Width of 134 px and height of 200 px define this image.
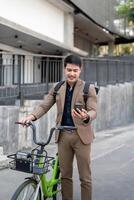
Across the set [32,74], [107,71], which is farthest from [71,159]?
[107,71]

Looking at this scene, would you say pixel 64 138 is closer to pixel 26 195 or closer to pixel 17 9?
pixel 26 195

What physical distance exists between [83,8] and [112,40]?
1289 cm

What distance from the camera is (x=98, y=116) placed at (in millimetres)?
14367

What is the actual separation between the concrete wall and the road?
1.28m

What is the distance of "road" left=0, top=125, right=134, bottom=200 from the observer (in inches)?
251

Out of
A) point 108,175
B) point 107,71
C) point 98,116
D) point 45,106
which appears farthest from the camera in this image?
point 107,71

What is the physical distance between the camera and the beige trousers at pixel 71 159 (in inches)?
195

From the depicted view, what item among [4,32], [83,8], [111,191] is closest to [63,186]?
[111,191]

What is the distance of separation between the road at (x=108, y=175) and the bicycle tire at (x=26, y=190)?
4.96ft

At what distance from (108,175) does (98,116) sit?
6840 mm

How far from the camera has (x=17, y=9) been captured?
2042cm

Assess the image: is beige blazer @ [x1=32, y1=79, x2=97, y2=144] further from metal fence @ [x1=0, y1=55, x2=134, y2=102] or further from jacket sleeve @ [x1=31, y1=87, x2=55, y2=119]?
metal fence @ [x1=0, y1=55, x2=134, y2=102]

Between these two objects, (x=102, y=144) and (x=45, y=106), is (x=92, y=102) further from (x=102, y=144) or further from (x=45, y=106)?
(x=102, y=144)

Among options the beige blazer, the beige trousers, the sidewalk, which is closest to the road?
the sidewalk
